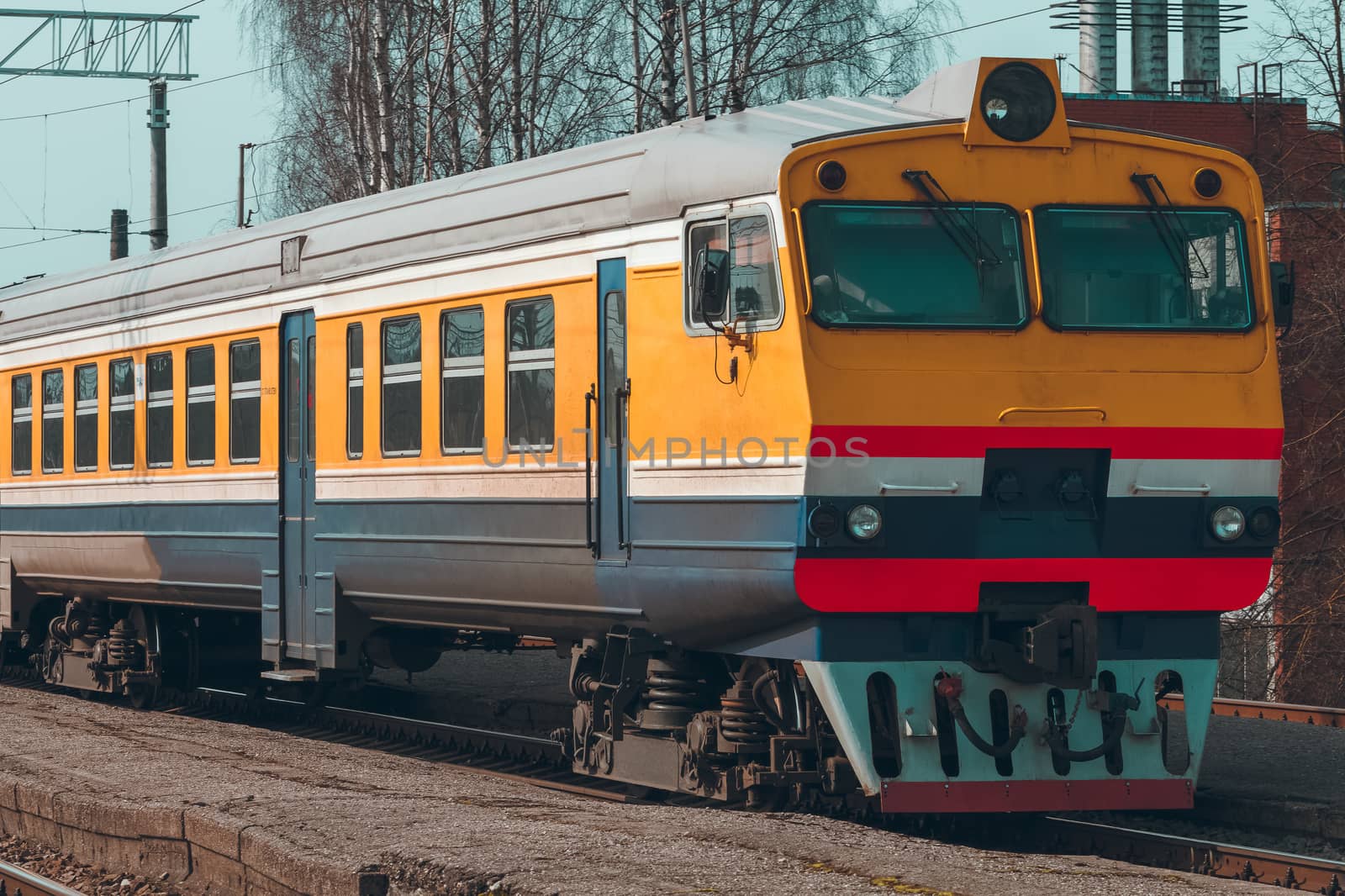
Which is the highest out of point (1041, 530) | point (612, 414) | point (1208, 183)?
point (1208, 183)

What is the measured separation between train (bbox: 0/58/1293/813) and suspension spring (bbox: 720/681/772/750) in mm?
14

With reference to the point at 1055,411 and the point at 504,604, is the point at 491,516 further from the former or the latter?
the point at 1055,411

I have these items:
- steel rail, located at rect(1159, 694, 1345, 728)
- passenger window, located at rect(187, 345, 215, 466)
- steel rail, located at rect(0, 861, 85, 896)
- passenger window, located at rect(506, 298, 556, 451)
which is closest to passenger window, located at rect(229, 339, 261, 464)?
passenger window, located at rect(187, 345, 215, 466)

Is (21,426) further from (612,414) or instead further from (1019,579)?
(1019,579)

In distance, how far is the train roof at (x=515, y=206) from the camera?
28.5ft

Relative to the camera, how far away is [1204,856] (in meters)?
8.18

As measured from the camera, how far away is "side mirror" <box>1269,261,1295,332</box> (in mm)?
8961

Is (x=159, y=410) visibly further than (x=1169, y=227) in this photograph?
Yes

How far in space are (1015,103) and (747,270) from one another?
1417mm

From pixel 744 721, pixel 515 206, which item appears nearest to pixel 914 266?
pixel 744 721

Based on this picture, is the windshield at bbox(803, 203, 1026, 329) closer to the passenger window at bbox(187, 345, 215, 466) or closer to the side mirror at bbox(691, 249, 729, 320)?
the side mirror at bbox(691, 249, 729, 320)

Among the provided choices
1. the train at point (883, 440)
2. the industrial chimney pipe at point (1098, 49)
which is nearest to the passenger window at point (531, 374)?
the train at point (883, 440)

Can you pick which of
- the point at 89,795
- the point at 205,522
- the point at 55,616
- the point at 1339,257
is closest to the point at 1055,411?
the point at 89,795

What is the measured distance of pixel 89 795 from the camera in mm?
9195
